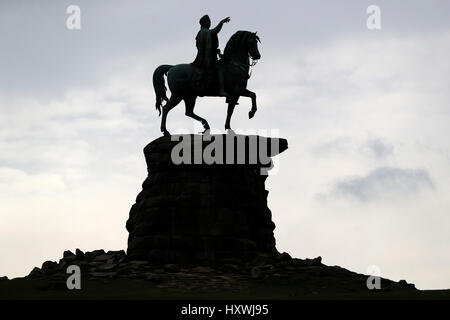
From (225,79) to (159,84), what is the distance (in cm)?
219

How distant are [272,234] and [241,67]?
5.39m

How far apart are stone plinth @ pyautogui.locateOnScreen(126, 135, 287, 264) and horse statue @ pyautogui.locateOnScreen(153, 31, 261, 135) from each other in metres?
1.06

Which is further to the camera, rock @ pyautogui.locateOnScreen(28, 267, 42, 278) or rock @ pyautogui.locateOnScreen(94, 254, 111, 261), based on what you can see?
rock @ pyautogui.locateOnScreen(94, 254, 111, 261)

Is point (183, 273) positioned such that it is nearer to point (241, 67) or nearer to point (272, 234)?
point (272, 234)

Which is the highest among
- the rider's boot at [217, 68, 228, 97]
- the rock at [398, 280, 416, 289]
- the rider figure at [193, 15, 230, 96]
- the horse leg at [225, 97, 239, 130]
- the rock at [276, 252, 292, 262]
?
the rider figure at [193, 15, 230, 96]

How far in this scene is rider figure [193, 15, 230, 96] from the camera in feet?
88.2

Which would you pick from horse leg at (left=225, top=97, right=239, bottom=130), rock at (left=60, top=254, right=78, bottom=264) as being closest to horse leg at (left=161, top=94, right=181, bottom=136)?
horse leg at (left=225, top=97, right=239, bottom=130)

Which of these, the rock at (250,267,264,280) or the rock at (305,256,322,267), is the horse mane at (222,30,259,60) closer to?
the rock at (305,256,322,267)

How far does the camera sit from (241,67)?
27.5 meters

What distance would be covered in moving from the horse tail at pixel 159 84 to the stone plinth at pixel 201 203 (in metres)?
1.38

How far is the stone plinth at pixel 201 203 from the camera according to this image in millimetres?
25578

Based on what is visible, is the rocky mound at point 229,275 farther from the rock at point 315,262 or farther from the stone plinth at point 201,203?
the stone plinth at point 201,203
